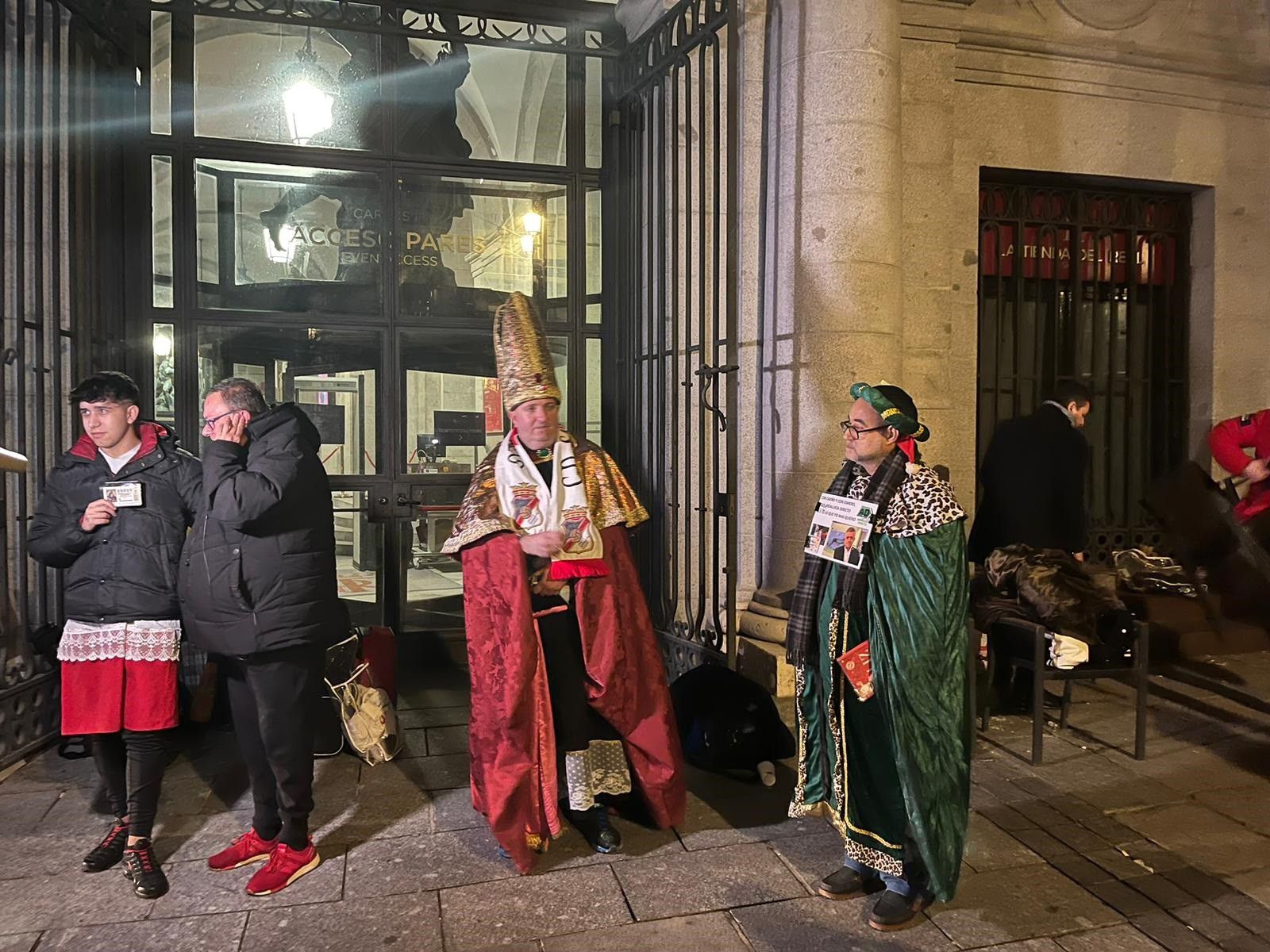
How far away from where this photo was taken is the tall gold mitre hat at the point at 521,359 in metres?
3.79

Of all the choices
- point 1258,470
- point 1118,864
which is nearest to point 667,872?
point 1118,864

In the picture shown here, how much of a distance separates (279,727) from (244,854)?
1.95ft

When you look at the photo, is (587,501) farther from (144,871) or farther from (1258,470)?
(1258,470)

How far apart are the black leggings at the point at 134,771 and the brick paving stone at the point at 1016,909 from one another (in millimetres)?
2981

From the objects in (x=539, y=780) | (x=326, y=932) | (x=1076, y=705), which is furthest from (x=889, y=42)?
(x=326, y=932)

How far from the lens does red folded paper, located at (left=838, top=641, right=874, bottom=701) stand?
3223 millimetres

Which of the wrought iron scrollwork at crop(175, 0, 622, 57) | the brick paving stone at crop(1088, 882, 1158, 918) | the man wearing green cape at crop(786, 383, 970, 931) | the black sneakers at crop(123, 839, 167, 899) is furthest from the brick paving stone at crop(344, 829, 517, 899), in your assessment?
the wrought iron scrollwork at crop(175, 0, 622, 57)

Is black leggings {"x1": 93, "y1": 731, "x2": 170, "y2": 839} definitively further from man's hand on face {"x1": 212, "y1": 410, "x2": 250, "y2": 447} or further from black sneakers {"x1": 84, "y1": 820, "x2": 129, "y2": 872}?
man's hand on face {"x1": 212, "y1": 410, "x2": 250, "y2": 447}

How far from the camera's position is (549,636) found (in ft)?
12.4

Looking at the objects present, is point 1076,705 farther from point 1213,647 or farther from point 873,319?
point 873,319

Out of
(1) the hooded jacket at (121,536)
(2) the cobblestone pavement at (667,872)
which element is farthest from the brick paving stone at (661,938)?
(1) the hooded jacket at (121,536)

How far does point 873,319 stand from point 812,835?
9.59 feet

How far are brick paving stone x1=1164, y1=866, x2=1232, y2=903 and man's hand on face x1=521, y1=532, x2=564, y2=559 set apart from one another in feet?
8.91

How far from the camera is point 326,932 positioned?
3.19 m
